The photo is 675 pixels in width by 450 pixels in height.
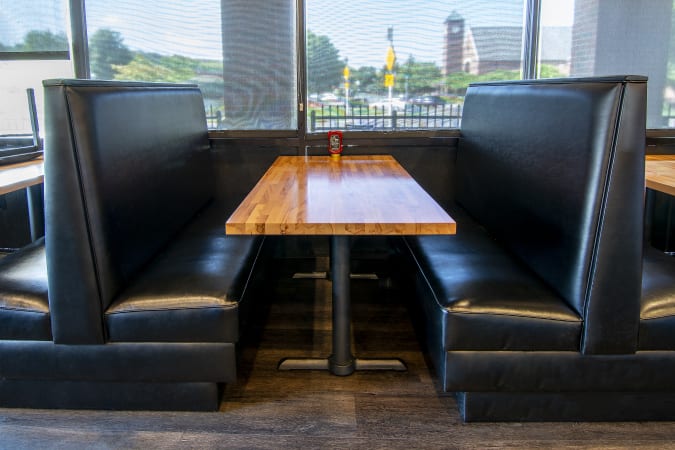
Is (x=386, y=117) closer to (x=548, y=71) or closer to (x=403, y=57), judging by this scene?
(x=403, y=57)

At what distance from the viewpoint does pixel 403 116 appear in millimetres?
3193

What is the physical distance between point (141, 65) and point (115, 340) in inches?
78.3

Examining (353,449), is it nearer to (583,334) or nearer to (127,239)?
(583,334)

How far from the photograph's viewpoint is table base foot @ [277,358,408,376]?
2.11 m

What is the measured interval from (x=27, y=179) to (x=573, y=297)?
2.19 meters

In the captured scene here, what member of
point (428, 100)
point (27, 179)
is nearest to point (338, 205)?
point (27, 179)

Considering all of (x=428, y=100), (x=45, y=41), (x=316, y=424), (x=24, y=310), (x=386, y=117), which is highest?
(x=45, y=41)

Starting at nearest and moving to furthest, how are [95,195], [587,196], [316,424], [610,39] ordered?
[587,196]
[95,195]
[316,424]
[610,39]

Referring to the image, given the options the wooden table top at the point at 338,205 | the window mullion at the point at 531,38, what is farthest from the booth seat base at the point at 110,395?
the window mullion at the point at 531,38

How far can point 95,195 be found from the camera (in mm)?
1687

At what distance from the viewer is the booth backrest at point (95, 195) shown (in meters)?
1.62

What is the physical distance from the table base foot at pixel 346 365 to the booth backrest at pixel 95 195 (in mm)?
719

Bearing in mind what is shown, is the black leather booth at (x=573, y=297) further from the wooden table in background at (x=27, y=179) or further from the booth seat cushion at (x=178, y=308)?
the wooden table in background at (x=27, y=179)

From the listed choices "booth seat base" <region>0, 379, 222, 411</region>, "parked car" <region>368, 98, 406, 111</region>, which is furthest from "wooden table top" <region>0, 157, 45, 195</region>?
"parked car" <region>368, 98, 406, 111</region>
